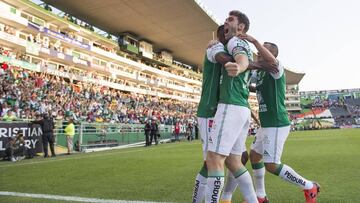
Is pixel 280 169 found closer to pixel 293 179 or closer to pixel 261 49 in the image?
pixel 293 179

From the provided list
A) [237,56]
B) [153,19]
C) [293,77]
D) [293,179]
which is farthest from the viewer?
[293,77]

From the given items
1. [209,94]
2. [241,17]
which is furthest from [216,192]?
[241,17]

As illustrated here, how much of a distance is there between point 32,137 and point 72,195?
433 inches

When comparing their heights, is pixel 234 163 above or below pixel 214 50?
below

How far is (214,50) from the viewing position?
11.7ft

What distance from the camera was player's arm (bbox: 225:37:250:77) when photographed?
121 inches

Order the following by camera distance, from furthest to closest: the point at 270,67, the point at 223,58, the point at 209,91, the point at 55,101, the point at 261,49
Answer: the point at 55,101, the point at 270,67, the point at 261,49, the point at 209,91, the point at 223,58

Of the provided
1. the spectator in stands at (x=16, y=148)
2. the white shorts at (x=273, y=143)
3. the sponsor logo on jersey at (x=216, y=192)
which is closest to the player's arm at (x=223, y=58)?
the sponsor logo on jersey at (x=216, y=192)

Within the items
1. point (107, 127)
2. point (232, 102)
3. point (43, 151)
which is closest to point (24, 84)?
point (107, 127)

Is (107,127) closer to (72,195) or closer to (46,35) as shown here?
(72,195)

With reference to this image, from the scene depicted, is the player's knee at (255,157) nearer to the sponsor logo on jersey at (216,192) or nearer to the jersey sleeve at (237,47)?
the sponsor logo on jersey at (216,192)

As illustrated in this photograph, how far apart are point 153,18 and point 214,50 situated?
164ft

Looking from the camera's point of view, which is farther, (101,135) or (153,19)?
(153,19)

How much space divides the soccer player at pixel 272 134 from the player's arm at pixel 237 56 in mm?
1005
